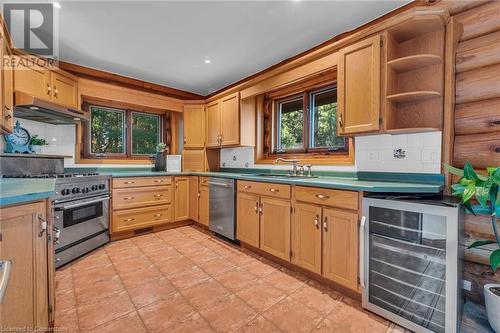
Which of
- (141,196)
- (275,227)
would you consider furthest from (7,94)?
(275,227)

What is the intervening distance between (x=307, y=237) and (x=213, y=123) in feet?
8.31

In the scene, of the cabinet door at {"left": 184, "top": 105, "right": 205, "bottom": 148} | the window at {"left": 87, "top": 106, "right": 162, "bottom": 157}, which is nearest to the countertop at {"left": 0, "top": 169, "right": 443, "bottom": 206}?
the cabinet door at {"left": 184, "top": 105, "right": 205, "bottom": 148}

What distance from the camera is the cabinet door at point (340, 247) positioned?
70.3 inches

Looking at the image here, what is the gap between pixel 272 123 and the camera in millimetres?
3543

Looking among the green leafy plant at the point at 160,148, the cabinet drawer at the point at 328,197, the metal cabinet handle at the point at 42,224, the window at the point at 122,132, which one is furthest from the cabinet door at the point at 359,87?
the window at the point at 122,132

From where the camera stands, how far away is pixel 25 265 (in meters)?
1.13

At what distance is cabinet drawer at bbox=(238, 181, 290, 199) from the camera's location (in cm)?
234

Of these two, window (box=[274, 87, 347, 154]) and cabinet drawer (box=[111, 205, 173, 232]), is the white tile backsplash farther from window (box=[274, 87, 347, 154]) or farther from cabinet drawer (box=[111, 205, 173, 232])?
cabinet drawer (box=[111, 205, 173, 232])

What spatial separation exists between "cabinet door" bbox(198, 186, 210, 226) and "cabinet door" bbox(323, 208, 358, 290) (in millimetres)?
1983

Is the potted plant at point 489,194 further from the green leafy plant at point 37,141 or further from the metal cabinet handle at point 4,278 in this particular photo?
the green leafy plant at point 37,141

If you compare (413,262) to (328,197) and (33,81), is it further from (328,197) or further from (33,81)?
(33,81)

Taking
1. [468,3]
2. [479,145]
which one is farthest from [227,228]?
[468,3]

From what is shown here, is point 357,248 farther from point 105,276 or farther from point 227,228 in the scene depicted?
point 105,276

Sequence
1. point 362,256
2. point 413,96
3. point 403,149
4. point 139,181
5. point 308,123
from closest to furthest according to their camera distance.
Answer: point 362,256 < point 413,96 < point 403,149 < point 308,123 < point 139,181
